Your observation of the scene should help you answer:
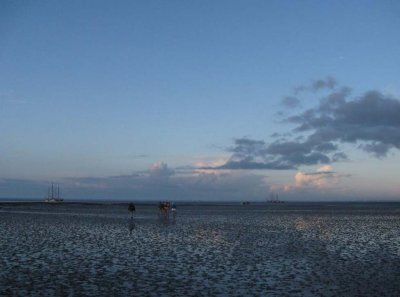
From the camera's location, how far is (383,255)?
27.0m

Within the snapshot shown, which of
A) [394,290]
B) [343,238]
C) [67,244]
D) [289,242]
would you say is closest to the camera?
[394,290]

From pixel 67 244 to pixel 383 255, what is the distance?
20994mm

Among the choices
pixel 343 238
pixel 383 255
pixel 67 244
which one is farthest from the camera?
pixel 343 238

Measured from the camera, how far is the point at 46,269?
67.6ft

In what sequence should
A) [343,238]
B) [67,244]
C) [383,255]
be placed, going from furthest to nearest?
[343,238] < [67,244] < [383,255]

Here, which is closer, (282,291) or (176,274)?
(282,291)

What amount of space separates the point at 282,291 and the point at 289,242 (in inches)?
705

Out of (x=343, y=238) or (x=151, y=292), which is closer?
(x=151, y=292)

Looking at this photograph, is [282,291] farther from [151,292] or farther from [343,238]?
[343,238]

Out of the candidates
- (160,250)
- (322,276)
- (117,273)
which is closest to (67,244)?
(160,250)

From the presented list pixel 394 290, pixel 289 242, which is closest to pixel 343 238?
pixel 289 242

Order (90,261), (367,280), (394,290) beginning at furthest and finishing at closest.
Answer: (90,261)
(367,280)
(394,290)

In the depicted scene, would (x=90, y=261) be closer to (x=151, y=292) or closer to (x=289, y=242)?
(x=151, y=292)

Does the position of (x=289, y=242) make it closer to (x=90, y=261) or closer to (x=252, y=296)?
(x=90, y=261)
